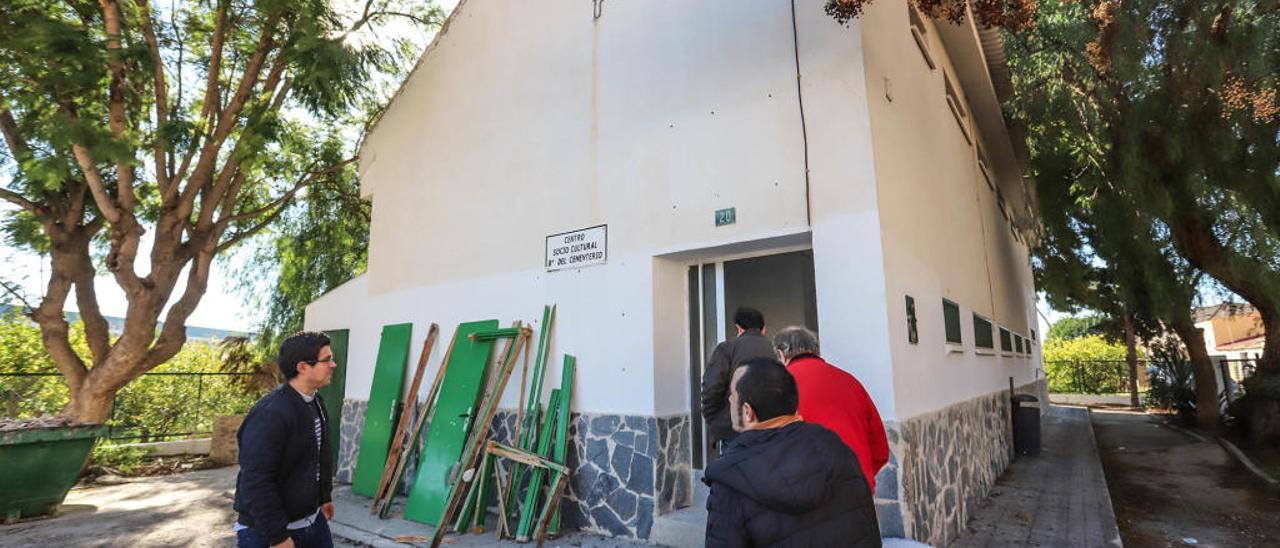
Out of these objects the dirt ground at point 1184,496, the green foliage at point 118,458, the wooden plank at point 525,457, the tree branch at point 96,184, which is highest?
the tree branch at point 96,184

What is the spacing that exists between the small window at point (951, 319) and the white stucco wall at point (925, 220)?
0.15m

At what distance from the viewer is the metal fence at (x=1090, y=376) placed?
2411 cm

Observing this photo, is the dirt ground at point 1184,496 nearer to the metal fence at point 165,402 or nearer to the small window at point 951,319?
the small window at point 951,319

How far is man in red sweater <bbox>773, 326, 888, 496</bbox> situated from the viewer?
3.13 metres

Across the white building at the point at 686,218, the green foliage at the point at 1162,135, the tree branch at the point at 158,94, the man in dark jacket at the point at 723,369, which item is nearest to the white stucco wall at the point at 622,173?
the white building at the point at 686,218

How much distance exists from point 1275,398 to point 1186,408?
4372 mm

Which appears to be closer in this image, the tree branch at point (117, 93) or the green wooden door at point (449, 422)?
the green wooden door at point (449, 422)

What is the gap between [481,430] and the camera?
19.9 feet

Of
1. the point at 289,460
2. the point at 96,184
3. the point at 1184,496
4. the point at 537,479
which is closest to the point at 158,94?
the point at 96,184

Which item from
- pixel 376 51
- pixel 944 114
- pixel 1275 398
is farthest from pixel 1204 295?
pixel 376 51

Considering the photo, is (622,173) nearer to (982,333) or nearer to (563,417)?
(563,417)

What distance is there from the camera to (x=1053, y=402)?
23031 millimetres

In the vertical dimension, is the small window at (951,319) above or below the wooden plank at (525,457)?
above

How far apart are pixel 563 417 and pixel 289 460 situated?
10.3 ft
